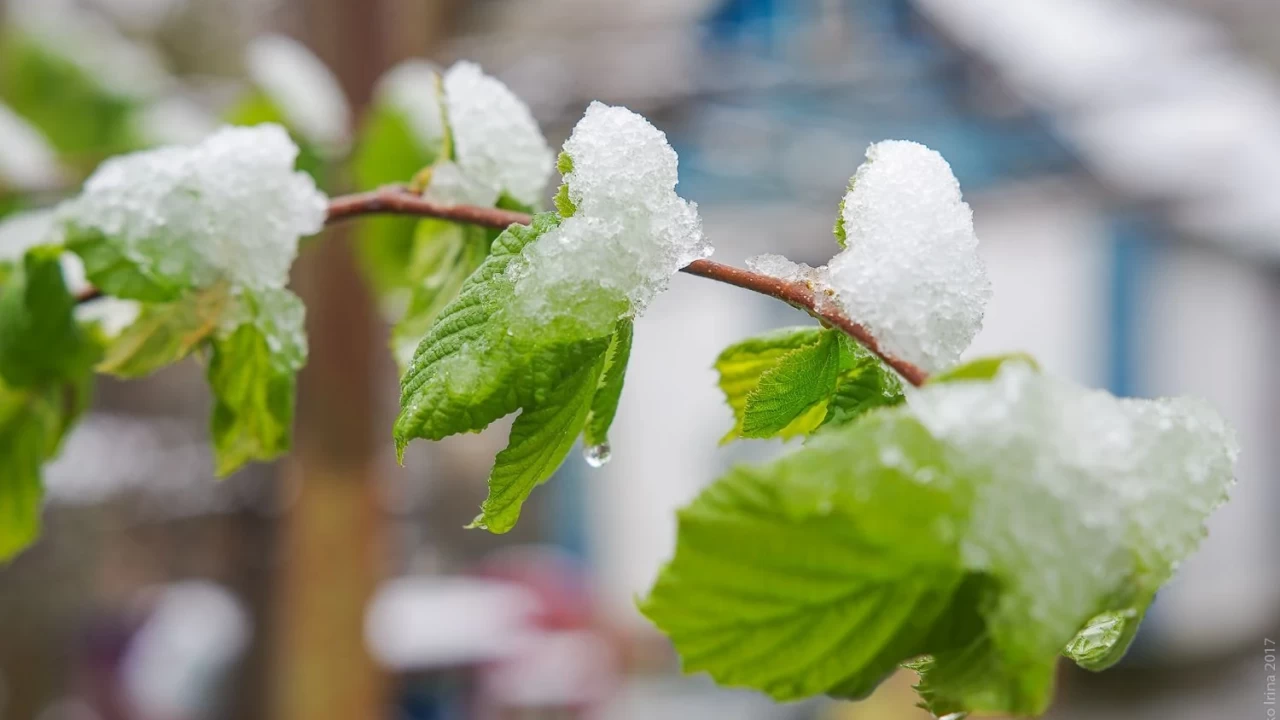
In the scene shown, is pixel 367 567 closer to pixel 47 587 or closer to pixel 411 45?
pixel 411 45

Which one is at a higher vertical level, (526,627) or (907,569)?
(907,569)

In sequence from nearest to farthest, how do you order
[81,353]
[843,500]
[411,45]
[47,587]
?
1. [843,500]
2. [81,353]
3. [411,45]
4. [47,587]

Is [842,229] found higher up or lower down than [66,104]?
higher up

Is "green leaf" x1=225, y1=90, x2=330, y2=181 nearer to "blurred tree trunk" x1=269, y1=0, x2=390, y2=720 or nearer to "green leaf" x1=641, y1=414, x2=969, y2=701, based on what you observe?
"blurred tree trunk" x1=269, y1=0, x2=390, y2=720

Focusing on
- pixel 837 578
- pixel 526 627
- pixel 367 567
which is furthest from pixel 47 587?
pixel 837 578

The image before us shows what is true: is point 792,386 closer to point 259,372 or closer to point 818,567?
point 818,567

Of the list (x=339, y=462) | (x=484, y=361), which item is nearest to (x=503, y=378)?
(x=484, y=361)

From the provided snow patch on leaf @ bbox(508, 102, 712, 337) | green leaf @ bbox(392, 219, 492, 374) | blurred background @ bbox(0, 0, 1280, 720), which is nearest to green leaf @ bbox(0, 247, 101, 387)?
green leaf @ bbox(392, 219, 492, 374)
